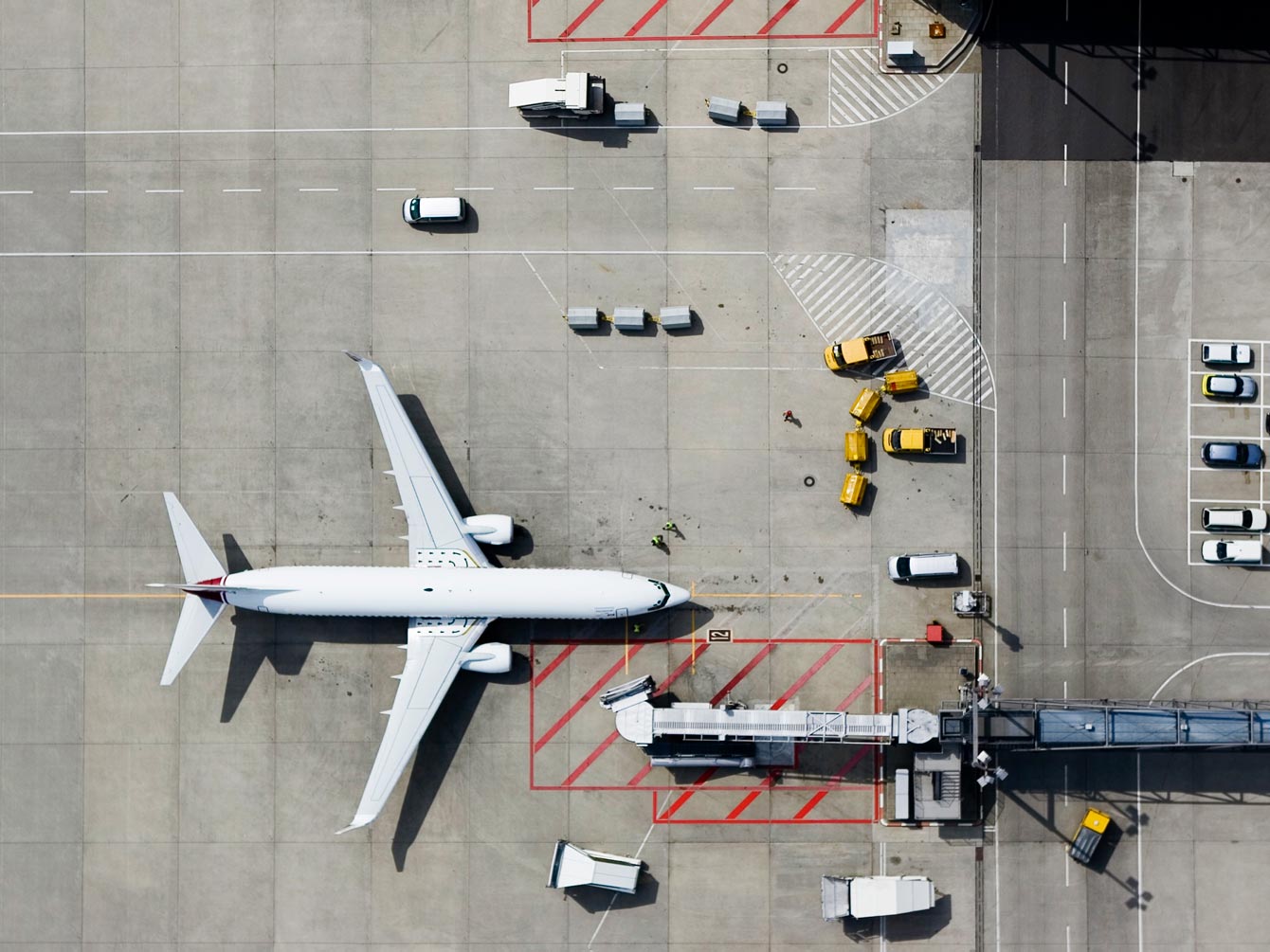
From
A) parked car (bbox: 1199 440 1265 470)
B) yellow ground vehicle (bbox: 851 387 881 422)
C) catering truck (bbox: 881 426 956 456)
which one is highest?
yellow ground vehicle (bbox: 851 387 881 422)

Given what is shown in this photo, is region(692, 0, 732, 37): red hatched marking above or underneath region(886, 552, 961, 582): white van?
above

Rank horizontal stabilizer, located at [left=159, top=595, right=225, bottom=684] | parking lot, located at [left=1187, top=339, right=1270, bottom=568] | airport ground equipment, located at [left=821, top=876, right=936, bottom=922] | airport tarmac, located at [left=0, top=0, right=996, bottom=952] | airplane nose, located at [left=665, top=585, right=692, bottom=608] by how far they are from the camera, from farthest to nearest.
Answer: parking lot, located at [left=1187, top=339, right=1270, bottom=568]
airport tarmac, located at [left=0, top=0, right=996, bottom=952]
airport ground equipment, located at [left=821, top=876, right=936, bottom=922]
airplane nose, located at [left=665, top=585, right=692, bottom=608]
horizontal stabilizer, located at [left=159, top=595, right=225, bottom=684]

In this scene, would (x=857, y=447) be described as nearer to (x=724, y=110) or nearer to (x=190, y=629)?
(x=724, y=110)

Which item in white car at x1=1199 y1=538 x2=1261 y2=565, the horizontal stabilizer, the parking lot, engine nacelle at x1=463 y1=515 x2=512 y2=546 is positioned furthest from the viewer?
the parking lot

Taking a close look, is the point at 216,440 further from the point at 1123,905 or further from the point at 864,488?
the point at 1123,905

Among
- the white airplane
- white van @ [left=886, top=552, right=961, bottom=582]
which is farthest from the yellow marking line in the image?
white van @ [left=886, top=552, right=961, bottom=582]

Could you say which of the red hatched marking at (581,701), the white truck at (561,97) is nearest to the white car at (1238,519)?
the red hatched marking at (581,701)

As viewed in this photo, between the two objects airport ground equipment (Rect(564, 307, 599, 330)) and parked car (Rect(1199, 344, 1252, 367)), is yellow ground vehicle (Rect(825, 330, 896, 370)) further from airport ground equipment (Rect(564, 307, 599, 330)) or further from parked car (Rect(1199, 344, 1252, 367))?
parked car (Rect(1199, 344, 1252, 367))
